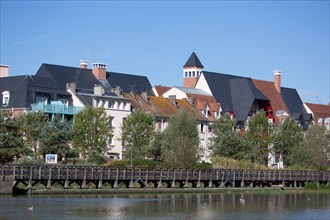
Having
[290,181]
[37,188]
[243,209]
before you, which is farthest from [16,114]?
[243,209]

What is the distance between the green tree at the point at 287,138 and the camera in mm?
116438

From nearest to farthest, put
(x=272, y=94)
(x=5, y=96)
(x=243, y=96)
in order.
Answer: (x=5, y=96) < (x=243, y=96) < (x=272, y=94)

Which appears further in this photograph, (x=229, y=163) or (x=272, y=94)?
(x=272, y=94)

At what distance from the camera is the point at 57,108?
3885 inches

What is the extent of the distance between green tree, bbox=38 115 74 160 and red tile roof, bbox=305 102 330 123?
62.6m

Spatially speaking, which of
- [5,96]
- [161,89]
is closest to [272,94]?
[161,89]

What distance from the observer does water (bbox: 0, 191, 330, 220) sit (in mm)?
54094

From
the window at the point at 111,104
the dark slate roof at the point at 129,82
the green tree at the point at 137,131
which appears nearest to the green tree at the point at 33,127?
the green tree at the point at 137,131

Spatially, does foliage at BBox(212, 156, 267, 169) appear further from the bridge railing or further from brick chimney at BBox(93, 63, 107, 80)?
brick chimney at BBox(93, 63, 107, 80)

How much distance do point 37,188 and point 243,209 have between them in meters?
21.4

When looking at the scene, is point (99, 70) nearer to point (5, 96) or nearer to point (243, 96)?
point (5, 96)

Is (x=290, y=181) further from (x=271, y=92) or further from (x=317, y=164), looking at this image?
(x=271, y=92)

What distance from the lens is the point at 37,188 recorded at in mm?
74688

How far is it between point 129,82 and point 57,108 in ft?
74.7
